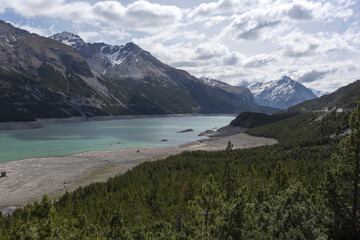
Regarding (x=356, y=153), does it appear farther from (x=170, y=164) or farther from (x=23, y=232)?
(x=170, y=164)

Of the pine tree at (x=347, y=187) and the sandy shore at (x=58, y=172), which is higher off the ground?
the pine tree at (x=347, y=187)

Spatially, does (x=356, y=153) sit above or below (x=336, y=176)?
above

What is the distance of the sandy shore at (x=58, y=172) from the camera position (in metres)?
57.9

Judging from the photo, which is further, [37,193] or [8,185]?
[8,185]

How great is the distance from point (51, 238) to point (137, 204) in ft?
76.4

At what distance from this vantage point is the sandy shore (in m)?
57.9

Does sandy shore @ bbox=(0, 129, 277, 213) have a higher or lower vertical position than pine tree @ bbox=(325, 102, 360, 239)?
lower

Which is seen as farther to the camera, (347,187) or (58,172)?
→ (58,172)

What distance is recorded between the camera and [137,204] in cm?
3959

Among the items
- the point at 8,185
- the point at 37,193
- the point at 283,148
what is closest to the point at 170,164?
the point at 37,193

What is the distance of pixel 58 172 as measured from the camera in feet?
249

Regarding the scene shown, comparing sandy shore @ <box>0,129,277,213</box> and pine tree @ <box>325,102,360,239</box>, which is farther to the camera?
sandy shore @ <box>0,129,277,213</box>

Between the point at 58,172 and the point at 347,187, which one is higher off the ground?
the point at 347,187

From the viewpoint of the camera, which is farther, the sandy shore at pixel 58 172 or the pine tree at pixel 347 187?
the sandy shore at pixel 58 172
